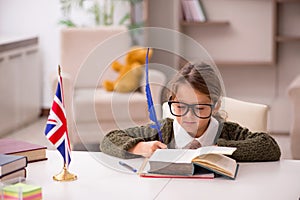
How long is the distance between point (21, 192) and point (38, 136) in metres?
3.70

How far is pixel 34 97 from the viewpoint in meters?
5.80

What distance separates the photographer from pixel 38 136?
17.0ft

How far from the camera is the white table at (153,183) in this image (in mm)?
1663

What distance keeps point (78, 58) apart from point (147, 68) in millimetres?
3127

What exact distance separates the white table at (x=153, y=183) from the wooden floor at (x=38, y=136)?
268 cm

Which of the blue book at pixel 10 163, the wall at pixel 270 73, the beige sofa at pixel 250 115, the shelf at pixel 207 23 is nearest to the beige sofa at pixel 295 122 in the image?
the wall at pixel 270 73

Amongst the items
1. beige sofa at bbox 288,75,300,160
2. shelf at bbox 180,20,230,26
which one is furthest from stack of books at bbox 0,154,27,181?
shelf at bbox 180,20,230,26

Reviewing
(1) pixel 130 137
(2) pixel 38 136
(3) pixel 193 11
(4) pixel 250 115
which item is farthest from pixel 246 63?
(1) pixel 130 137

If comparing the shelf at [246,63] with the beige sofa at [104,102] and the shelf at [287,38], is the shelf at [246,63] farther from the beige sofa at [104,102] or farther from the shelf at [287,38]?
Result: the beige sofa at [104,102]

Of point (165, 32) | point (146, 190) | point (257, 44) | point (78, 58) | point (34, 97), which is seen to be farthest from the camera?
point (34, 97)

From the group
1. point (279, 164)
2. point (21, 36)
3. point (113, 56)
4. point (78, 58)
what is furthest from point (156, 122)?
point (21, 36)

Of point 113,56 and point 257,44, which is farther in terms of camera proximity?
point 257,44

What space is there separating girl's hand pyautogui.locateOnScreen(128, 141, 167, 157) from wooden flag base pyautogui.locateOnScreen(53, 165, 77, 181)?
0.23 metres

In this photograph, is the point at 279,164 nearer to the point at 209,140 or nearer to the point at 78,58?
the point at 209,140
